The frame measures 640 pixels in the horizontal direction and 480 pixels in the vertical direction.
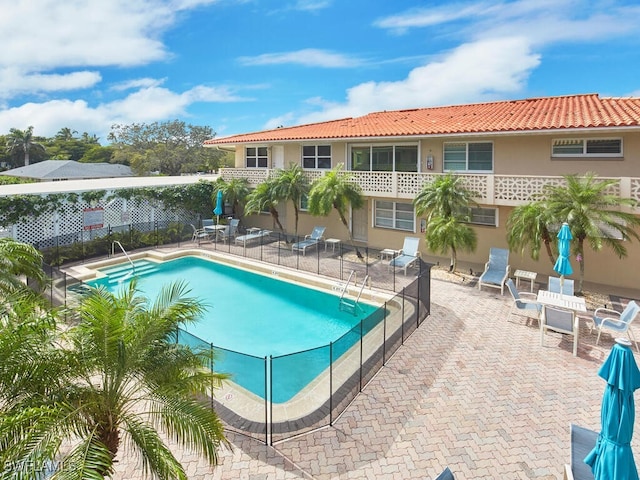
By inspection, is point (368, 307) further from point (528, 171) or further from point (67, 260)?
point (67, 260)

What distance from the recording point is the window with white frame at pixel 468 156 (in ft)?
62.2

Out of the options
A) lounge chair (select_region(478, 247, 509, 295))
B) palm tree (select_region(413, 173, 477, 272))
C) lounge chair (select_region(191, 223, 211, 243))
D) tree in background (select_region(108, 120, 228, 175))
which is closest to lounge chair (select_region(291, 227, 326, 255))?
palm tree (select_region(413, 173, 477, 272))

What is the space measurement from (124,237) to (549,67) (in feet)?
117

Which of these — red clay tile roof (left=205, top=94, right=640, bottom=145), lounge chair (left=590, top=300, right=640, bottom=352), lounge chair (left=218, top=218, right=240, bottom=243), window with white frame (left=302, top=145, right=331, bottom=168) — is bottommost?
lounge chair (left=590, top=300, right=640, bottom=352)

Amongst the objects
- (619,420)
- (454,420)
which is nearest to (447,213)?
(454,420)

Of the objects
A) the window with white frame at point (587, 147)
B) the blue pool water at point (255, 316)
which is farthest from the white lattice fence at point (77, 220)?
the window with white frame at point (587, 147)

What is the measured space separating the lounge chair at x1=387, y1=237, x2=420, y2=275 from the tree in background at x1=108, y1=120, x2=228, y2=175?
5411 centimetres

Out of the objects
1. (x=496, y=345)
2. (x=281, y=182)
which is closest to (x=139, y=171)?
(x=281, y=182)

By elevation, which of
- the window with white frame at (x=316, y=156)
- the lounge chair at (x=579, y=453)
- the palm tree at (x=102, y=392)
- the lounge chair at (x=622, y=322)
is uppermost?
the window with white frame at (x=316, y=156)

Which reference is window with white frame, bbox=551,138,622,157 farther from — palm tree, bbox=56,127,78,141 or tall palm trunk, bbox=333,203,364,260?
palm tree, bbox=56,127,78,141

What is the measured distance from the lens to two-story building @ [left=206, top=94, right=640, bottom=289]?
15898mm

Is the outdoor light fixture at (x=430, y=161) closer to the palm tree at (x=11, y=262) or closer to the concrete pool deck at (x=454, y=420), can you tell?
the concrete pool deck at (x=454, y=420)

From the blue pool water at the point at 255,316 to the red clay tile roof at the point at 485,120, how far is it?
9.30 m

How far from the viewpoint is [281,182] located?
22.4 m
